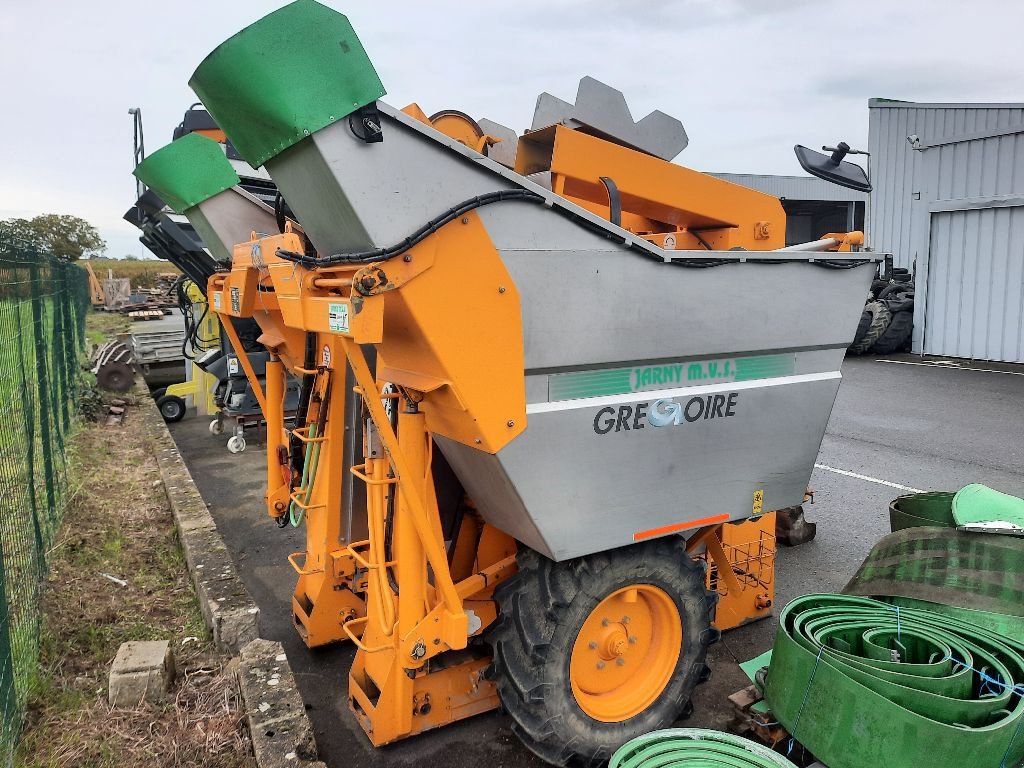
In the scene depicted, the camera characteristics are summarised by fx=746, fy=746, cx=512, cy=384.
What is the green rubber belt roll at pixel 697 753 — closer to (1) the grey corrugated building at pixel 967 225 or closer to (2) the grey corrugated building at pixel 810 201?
(1) the grey corrugated building at pixel 967 225

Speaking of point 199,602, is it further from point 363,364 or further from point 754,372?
point 754,372

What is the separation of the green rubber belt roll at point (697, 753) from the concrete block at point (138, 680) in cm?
198

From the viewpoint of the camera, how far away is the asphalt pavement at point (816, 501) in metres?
3.18

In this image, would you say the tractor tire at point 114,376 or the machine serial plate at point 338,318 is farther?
the tractor tire at point 114,376

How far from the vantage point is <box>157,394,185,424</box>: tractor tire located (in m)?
9.80

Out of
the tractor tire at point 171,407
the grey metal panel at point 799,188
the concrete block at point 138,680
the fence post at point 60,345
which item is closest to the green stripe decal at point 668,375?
the concrete block at point 138,680

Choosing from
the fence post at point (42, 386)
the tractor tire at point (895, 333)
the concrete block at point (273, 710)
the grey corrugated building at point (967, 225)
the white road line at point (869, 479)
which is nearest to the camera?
the concrete block at point (273, 710)

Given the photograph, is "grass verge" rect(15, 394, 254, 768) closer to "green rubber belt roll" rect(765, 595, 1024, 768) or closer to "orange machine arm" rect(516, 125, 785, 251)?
"green rubber belt roll" rect(765, 595, 1024, 768)

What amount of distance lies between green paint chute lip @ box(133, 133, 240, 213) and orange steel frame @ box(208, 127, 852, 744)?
465 millimetres

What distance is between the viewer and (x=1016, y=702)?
248cm

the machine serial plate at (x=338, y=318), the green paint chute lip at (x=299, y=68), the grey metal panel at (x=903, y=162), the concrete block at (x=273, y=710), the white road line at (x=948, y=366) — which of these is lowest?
the concrete block at (x=273, y=710)

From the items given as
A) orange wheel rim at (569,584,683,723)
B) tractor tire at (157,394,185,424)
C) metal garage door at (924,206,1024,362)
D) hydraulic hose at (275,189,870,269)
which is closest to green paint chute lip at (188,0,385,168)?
hydraulic hose at (275,189,870,269)

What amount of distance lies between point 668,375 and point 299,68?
1610 mm

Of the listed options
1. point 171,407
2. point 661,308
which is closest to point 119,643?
point 661,308
